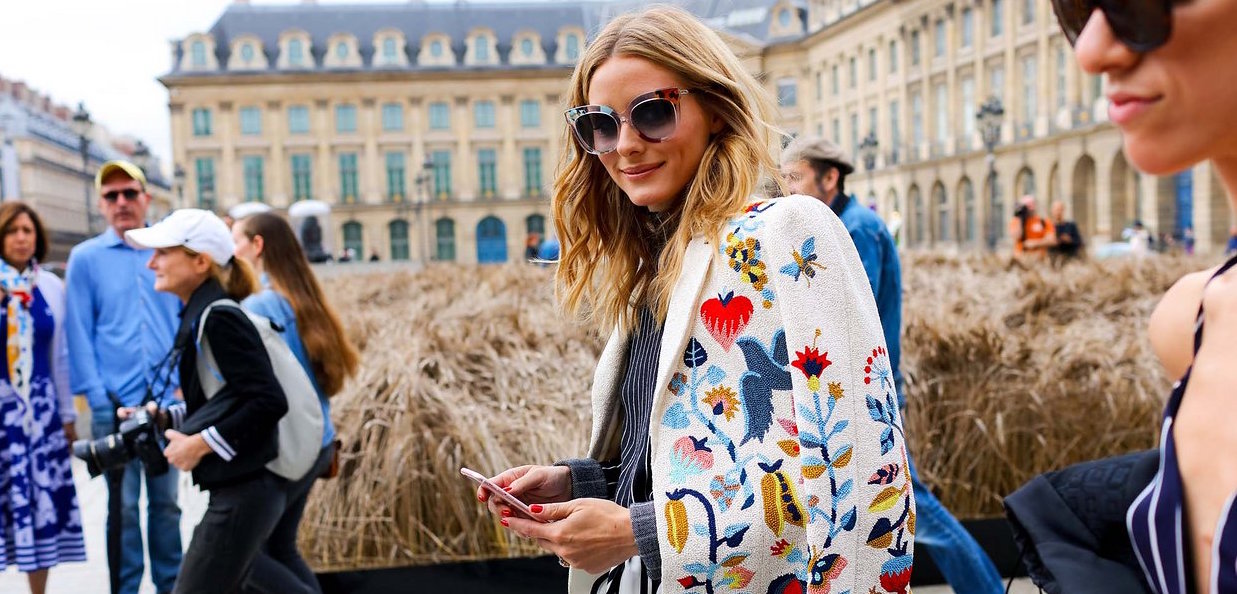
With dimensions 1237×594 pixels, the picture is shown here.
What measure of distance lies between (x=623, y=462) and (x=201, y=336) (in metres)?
1.86

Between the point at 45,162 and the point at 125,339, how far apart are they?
285 ft

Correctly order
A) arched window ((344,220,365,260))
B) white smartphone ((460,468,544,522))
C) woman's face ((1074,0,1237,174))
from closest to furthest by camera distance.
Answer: woman's face ((1074,0,1237,174)), white smartphone ((460,468,544,522)), arched window ((344,220,365,260))

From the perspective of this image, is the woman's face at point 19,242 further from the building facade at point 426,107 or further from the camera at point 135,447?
the building facade at point 426,107

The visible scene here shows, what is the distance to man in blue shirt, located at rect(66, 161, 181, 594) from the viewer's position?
466 centimetres

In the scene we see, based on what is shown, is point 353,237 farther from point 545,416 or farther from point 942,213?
point 545,416

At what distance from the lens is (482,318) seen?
6758mm

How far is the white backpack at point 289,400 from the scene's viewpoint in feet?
10.7

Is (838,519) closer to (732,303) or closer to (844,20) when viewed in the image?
(732,303)

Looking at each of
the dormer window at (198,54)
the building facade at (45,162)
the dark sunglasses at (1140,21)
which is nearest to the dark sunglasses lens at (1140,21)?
the dark sunglasses at (1140,21)

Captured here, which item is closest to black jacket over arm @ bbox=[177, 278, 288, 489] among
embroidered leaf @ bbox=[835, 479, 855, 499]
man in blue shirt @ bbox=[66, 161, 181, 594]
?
man in blue shirt @ bbox=[66, 161, 181, 594]

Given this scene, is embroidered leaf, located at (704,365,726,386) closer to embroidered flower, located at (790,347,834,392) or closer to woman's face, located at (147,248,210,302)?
embroidered flower, located at (790,347,834,392)

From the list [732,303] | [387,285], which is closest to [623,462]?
[732,303]

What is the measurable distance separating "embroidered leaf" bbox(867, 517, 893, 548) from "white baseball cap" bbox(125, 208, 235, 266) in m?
2.55

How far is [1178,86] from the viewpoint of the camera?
2.45ft
